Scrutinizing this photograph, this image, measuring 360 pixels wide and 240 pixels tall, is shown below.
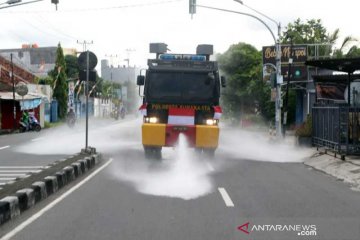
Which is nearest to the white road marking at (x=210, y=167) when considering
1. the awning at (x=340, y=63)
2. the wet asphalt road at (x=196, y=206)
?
the wet asphalt road at (x=196, y=206)

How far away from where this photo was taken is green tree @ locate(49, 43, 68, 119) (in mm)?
64938

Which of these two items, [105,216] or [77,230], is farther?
[105,216]

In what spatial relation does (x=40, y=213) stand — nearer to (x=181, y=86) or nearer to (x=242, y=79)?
(x=181, y=86)

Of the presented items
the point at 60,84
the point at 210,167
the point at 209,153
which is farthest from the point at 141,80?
the point at 60,84

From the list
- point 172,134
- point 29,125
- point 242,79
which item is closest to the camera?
point 172,134

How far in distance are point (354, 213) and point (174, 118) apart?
8.22 m

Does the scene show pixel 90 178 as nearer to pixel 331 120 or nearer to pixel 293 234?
pixel 293 234

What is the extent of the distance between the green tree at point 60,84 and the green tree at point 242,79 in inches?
832

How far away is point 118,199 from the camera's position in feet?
33.2

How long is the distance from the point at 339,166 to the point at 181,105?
4.86m

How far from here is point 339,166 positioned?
15.6 meters

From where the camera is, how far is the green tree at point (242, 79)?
4844 centimetres

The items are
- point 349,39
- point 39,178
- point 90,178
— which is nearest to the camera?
point 39,178

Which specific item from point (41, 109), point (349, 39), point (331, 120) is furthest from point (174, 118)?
point (41, 109)
